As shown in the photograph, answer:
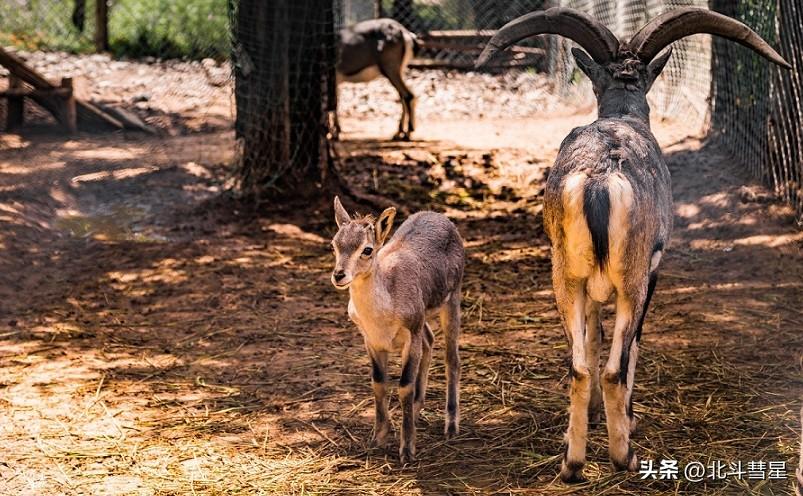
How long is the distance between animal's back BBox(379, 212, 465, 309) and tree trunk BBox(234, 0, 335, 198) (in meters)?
4.39

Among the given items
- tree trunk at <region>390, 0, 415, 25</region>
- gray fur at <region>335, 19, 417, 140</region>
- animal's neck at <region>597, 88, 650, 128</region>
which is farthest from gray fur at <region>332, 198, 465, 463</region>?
tree trunk at <region>390, 0, 415, 25</region>

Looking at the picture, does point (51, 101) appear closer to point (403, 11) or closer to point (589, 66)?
point (589, 66)

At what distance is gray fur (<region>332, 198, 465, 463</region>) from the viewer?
5.35m

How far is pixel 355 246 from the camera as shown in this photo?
5266mm

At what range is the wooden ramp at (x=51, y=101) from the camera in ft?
42.0

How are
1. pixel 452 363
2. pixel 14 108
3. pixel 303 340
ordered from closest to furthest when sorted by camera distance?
1. pixel 452 363
2. pixel 303 340
3. pixel 14 108

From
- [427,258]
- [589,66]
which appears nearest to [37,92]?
[589,66]

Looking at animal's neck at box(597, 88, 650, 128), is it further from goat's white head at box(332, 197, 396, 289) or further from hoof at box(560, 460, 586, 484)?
hoof at box(560, 460, 586, 484)

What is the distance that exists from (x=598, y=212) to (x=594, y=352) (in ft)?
4.12

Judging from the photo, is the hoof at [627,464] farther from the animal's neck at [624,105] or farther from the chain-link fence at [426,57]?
the chain-link fence at [426,57]

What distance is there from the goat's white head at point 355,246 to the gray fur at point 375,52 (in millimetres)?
9853

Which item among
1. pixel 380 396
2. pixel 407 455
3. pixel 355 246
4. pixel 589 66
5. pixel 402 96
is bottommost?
pixel 407 455

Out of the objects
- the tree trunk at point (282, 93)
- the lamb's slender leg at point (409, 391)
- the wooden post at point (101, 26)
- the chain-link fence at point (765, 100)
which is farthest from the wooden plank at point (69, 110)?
the lamb's slender leg at point (409, 391)

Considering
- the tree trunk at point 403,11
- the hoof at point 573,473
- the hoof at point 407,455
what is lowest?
the hoof at point 407,455
